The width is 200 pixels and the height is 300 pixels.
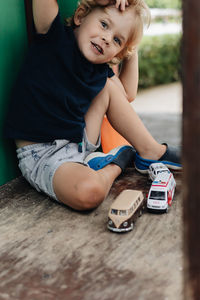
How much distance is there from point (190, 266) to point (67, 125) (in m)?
1.07

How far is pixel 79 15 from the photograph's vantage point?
1.84 m

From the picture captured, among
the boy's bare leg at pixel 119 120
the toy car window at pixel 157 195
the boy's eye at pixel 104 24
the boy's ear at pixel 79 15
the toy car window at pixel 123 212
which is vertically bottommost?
the toy car window at pixel 157 195

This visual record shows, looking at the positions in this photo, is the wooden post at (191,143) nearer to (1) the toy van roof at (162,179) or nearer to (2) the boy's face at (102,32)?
(1) the toy van roof at (162,179)

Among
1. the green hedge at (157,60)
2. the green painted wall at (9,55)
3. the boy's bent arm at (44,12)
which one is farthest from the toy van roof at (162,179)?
the green hedge at (157,60)

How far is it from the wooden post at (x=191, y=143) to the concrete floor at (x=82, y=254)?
0.91 ft

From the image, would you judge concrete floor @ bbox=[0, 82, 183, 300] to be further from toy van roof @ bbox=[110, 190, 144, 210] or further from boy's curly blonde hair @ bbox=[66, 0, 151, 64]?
boy's curly blonde hair @ bbox=[66, 0, 151, 64]

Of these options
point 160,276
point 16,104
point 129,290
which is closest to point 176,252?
point 160,276

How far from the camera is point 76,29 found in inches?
72.1

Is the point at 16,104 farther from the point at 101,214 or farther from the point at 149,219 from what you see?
the point at 149,219

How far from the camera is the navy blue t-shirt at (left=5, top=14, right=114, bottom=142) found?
68.8 inches

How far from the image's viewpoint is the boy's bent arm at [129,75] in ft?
7.18

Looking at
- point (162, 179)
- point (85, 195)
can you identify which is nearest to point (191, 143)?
point (85, 195)

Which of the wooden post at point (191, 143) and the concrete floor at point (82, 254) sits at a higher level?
the wooden post at point (191, 143)

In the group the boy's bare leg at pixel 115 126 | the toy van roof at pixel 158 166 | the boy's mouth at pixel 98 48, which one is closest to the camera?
the boy's bare leg at pixel 115 126
